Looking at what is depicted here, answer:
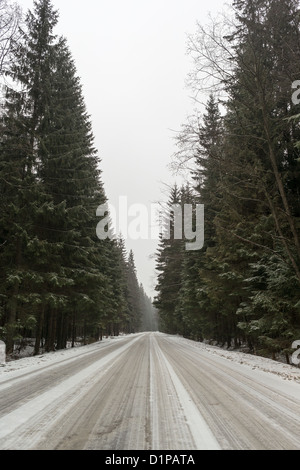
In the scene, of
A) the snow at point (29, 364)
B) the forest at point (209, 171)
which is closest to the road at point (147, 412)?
the snow at point (29, 364)

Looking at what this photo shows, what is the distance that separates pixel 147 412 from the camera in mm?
4133

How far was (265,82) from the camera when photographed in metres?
9.09

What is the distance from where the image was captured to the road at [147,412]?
10.2 feet

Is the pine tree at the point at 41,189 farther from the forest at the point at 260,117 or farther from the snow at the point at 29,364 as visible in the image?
the forest at the point at 260,117

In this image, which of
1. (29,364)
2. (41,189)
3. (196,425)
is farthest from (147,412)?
(41,189)

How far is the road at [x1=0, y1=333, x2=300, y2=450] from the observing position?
10.2 feet

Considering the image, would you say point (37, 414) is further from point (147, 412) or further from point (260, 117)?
point (260, 117)

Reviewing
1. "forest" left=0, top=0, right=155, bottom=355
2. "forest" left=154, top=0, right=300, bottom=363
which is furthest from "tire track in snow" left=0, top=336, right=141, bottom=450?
"forest" left=0, top=0, right=155, bottom=355
